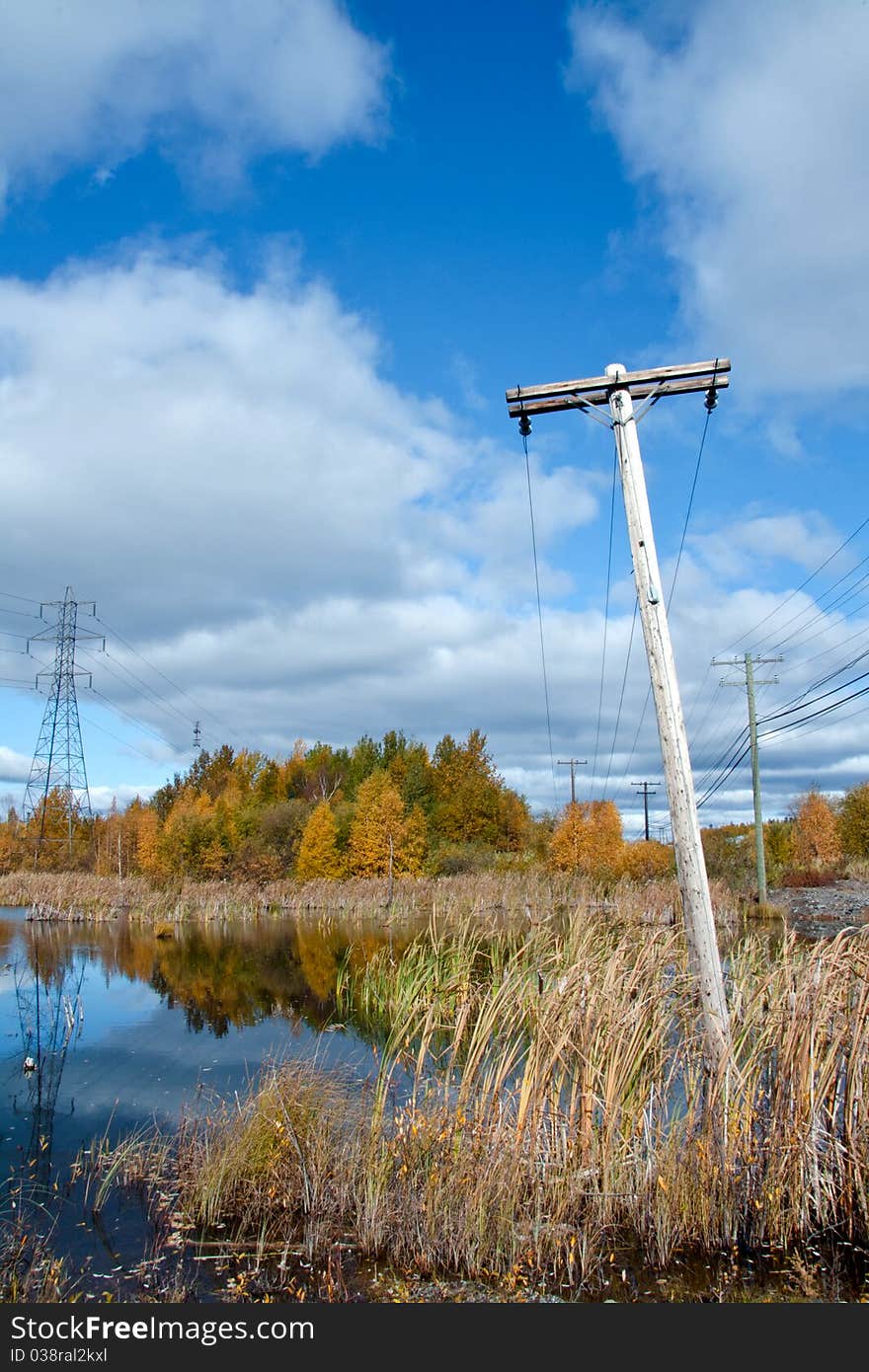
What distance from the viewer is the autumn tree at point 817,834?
6059 cm

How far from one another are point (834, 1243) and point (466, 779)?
183 feet

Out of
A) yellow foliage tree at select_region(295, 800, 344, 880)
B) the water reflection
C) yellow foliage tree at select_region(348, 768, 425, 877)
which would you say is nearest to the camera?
the water reflection

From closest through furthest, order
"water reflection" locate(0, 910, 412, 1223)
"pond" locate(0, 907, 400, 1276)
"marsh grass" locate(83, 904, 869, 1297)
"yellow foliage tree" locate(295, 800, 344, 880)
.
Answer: "marsh grass" locate(83, 904, 869, 1297), "pond" locate(0, 907, 400, 1276), "water reflection" locate(0, 910, 412, 1223), "yellow foliage tree" locate(295, 800, 344, 880)

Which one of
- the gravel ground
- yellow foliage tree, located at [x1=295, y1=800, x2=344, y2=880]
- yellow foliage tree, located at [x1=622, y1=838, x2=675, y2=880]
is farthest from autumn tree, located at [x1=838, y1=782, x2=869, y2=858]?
yellow foliage tree, located at [x1=295, y1=800, x2=344, y2=880]

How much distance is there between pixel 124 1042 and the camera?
14789 millimetres

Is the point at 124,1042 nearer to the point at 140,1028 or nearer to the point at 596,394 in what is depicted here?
the point at 140,1028

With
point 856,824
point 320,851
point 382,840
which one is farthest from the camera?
point 856,824

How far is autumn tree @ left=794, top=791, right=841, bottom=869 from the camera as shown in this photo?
2386 inches

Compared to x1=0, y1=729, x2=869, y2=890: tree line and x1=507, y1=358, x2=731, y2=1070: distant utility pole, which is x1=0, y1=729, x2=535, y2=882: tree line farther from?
x1=507, y1=358, x2=731, y2=1070: distant utility pole

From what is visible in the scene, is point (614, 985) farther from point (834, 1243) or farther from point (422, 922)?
point (422, 922)

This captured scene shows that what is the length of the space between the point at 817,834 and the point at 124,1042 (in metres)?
58.8

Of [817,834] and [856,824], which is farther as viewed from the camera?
[817,834]

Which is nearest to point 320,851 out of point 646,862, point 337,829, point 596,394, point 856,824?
point 337,829

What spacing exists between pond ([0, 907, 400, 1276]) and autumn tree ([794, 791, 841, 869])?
1747 inches
